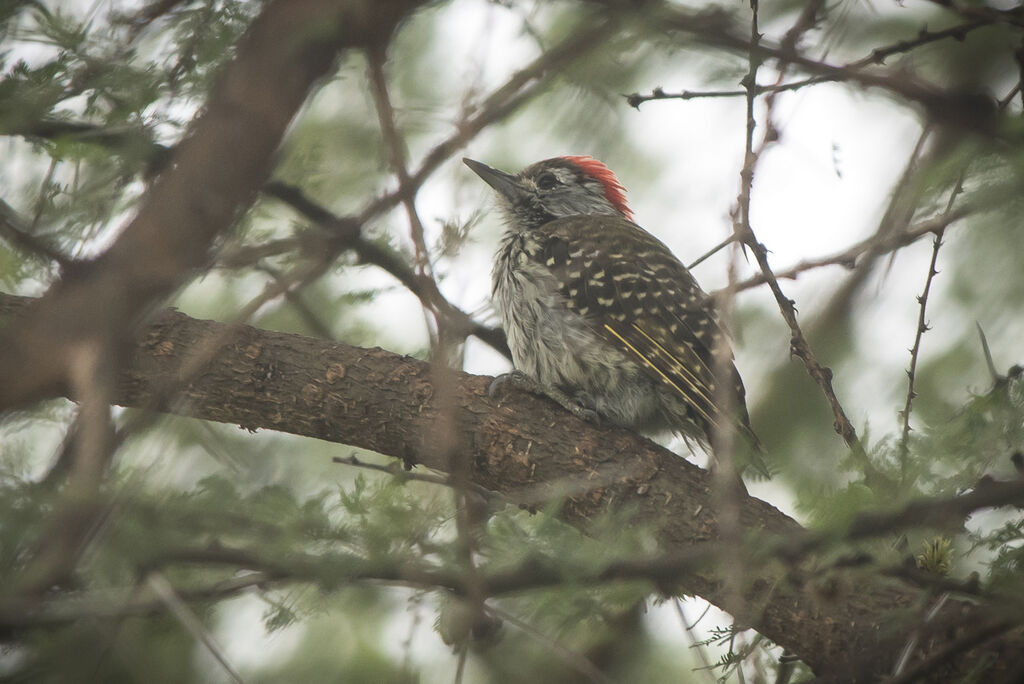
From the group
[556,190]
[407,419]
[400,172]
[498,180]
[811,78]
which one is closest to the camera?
[400,172]

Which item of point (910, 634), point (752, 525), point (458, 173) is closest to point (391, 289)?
point (458, 173)

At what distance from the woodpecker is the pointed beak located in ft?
1.73

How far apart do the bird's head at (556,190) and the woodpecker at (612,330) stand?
485 millimetres

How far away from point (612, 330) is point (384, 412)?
53.8 inches

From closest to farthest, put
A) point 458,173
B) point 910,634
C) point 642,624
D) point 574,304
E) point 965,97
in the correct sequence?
point 458,173
point 910,634
point 965,97
point 574,304
point 642,624

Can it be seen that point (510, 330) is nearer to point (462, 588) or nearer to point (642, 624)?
point (642, 624)

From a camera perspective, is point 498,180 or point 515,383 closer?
point 515,383

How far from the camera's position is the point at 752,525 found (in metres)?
3.50

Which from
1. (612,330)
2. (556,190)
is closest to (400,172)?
(612,330)

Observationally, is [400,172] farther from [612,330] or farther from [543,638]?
[612,330]

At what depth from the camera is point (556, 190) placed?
613 cm

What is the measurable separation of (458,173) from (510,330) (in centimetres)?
226

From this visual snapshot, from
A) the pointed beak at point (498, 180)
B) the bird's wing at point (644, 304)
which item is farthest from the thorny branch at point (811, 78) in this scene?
the pointed beak at point (498, 180)

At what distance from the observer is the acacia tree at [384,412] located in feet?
7.78
